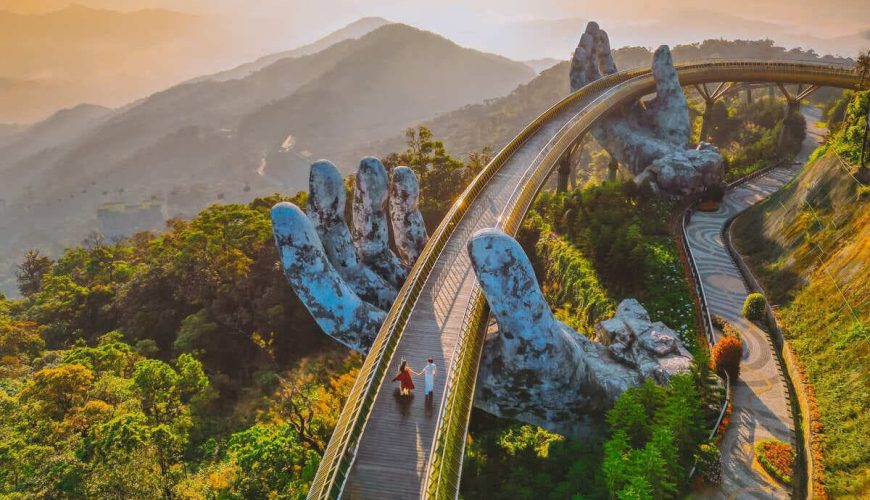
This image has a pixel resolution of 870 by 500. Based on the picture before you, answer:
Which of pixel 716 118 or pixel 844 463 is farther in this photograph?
pixel 716 118

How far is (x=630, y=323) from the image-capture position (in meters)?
22.3

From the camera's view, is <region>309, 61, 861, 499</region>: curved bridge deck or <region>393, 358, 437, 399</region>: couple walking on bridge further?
<region>393, 358, 437, 399</region>: couple walking on bridge

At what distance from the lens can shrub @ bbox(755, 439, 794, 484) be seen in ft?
52.1

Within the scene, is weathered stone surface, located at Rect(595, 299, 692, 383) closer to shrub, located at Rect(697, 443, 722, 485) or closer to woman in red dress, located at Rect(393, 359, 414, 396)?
shrub, located at Rect(697, 443, 722, 485)

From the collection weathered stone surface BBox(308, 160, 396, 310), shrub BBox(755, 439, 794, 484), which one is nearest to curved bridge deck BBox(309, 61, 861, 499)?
weathered stone surface BBox(308, 160, 396, 310)

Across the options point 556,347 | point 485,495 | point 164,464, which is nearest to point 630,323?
point 556,347

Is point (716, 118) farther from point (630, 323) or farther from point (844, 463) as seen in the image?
point (844, 463)

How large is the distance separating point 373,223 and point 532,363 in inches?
484

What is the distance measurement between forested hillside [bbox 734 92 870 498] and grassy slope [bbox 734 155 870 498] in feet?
0.11

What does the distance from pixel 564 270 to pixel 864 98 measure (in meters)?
18.9

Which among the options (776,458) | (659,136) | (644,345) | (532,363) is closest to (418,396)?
(532,363)

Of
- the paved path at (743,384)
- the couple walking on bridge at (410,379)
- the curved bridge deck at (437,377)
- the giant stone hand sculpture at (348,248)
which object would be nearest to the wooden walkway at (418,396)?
the curved bridge deck at (437,377)

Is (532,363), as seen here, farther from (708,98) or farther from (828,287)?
(708,98)

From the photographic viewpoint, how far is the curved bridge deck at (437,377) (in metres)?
13.5
